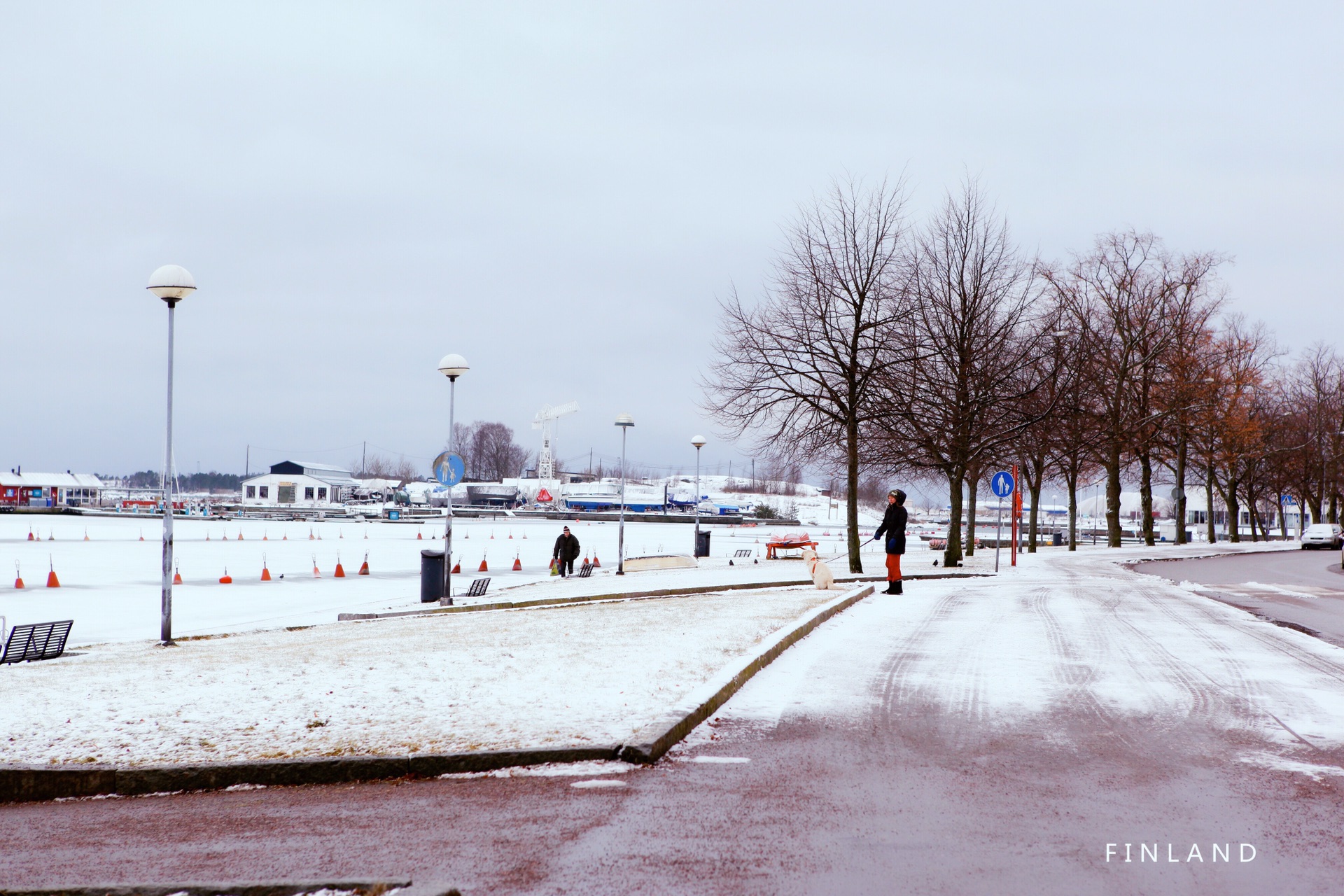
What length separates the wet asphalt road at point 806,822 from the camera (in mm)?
4270

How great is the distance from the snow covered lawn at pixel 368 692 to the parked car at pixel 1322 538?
42.8 metres

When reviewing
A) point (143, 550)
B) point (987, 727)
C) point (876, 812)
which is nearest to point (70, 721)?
point (876, 812)

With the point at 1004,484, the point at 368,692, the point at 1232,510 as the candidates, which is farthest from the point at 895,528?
the point at 1232,510

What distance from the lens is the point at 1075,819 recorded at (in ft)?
16.5

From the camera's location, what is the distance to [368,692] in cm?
757

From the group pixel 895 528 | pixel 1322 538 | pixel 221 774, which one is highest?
pixel 895 528

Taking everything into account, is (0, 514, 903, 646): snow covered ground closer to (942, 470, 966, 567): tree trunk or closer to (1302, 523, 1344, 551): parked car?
(942, 470, 966, 567): tree trunk

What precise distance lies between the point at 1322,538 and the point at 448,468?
4225 centimetres

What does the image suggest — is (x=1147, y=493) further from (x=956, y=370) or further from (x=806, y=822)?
(x=806, y=822)

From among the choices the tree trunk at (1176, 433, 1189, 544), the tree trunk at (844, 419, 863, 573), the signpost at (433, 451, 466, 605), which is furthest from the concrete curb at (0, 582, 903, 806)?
the tree trunk at (1176, 433, 1189, 544)

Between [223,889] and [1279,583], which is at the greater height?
[223,889]

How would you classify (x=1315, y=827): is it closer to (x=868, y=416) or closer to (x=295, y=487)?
(x=868, y=416)

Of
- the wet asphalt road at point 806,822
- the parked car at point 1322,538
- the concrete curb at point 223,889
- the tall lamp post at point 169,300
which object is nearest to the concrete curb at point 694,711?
the wet asphalt road at point 806,822

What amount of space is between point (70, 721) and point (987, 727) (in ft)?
20.8
